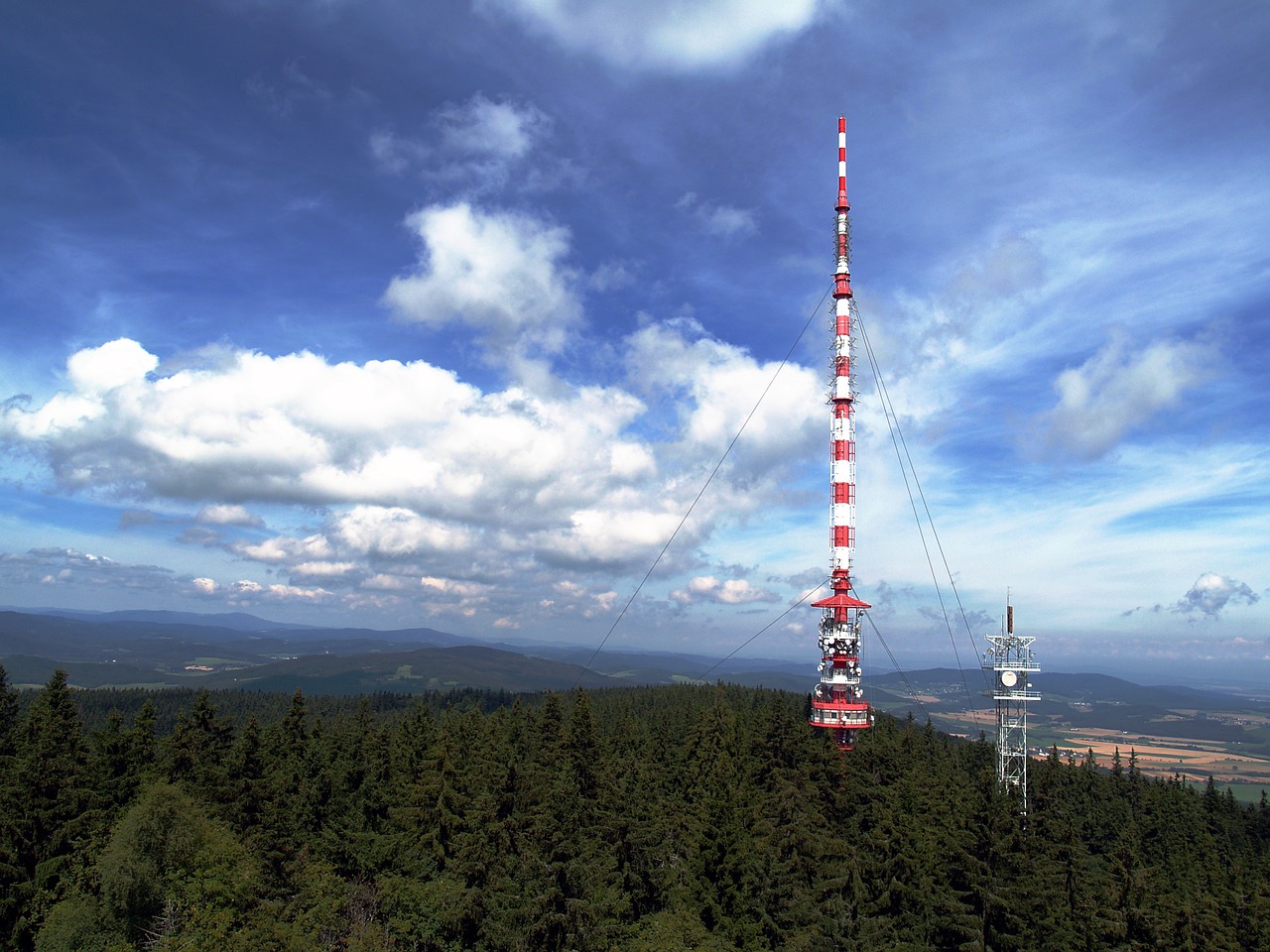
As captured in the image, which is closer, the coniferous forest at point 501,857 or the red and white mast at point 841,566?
the coniferous forest at point 501,857

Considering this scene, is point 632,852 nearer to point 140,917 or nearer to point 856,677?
point 140,917

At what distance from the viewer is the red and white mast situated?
306 feet

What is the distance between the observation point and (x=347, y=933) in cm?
4200

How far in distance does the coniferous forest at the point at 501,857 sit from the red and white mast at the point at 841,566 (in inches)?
989

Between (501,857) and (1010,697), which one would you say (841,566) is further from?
(501,857)

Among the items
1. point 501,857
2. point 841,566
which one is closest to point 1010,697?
point 841,566

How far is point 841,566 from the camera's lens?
9438 centimetres

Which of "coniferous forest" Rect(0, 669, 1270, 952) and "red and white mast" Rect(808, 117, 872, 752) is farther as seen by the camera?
"red and white mast" Rect(808, 117, 872, 752)

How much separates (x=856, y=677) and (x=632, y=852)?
52877mm

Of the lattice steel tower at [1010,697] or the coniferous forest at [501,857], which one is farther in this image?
the lattice steel tower at [1010,697]

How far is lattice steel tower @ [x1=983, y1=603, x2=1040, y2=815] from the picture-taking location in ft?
246

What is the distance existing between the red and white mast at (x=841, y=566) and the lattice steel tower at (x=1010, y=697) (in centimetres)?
1859

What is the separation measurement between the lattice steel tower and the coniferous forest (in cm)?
1121

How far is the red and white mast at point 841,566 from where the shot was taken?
93250 millimetres
